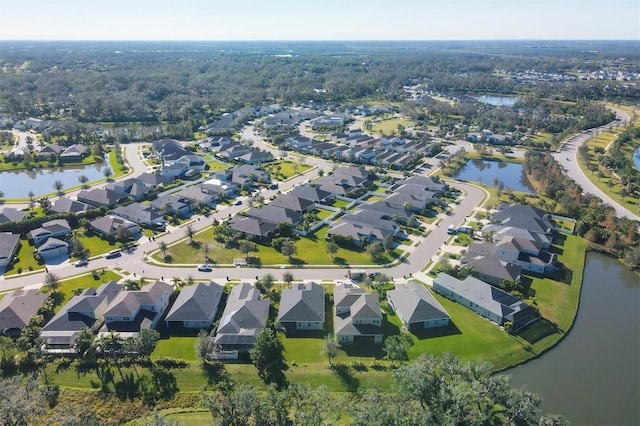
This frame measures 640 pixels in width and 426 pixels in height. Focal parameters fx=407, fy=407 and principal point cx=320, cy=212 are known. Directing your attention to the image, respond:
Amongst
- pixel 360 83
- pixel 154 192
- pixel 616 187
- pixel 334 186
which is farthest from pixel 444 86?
pixel 154 192

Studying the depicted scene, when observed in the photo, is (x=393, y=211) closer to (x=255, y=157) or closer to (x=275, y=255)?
(x=275, y=255)

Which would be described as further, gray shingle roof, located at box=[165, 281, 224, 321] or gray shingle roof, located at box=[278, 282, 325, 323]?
gray shingle roof, located at box=[165, 281, 224, 321]

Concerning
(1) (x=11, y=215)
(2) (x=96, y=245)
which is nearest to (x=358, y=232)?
(2) (x=96, y=245)

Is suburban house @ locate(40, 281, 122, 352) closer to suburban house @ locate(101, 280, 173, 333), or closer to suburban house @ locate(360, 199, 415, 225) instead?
suburban house @ locate(101, 280, 173, 333)

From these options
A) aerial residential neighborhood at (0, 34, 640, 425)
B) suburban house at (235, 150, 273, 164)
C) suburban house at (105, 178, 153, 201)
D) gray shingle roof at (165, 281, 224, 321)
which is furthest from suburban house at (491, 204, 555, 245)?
suburban house at (105, 178, 153, 201)

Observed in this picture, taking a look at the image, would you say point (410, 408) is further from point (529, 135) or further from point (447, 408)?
point (529, 135)

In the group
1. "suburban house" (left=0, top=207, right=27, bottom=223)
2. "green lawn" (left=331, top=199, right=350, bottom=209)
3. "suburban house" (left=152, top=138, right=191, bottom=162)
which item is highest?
"suburban house" (left=152, top=138, right=191, bottom=162)
